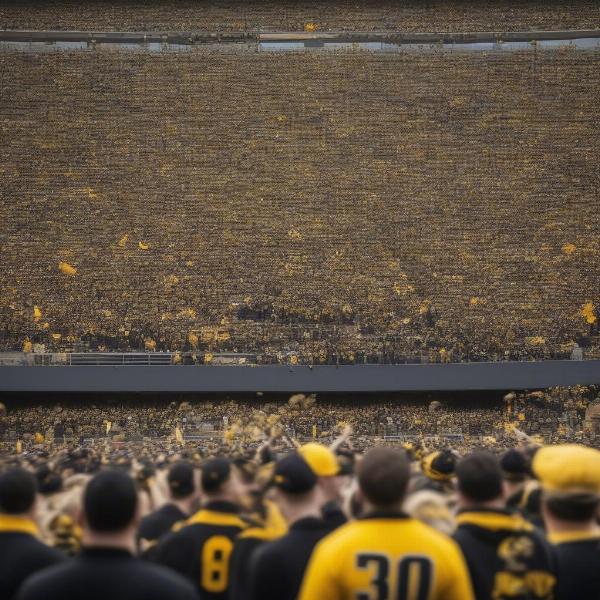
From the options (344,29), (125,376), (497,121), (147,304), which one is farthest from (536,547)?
(344,29)

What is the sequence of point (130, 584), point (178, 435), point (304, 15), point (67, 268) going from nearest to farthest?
1. point (130, 584)
2. point (178, 435)
3. point (67, 268)
4. point (304, 15)

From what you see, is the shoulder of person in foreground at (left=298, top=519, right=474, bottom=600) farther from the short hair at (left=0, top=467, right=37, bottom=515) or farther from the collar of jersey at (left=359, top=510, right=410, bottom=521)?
the short hair at (left=0, top=467, right=37, bottom=515)

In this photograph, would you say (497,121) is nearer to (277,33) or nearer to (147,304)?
(277,33)

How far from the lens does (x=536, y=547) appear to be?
361 cm

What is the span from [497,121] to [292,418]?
14.8m

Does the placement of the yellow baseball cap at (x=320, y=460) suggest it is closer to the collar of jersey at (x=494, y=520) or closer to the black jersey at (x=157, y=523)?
the collar of jersey at (x=494, y=520)

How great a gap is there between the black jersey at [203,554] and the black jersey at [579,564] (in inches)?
56.9

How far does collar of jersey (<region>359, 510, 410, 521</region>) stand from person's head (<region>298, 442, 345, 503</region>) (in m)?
0.67

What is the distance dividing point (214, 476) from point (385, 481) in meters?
1.36

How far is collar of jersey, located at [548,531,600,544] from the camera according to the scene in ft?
11.8

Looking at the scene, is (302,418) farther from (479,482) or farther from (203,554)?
(479,482)

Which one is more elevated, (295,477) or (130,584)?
(295,477)

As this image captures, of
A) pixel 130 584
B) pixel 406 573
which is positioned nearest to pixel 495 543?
pixel 406 573

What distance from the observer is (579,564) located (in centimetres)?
358
